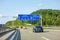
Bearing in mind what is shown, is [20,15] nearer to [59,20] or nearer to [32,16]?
[32,16]

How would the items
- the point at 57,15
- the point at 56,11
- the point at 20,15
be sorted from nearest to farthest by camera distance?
the point at 20,15 < the point at 57,15 < the point at 56,11

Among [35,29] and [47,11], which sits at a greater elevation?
[47,11]

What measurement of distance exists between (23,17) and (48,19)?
240 ft

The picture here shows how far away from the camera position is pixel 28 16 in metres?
86.0

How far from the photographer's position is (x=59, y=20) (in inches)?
5945

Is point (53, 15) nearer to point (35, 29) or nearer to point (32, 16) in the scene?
point (32, 16)

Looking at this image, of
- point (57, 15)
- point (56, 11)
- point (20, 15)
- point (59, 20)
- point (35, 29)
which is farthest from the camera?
point (56, 11)

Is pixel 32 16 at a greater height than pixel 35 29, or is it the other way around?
pixel 32 16

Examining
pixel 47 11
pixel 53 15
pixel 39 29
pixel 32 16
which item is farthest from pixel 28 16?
pixel 47 11

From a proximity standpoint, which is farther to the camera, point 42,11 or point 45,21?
point 42,11

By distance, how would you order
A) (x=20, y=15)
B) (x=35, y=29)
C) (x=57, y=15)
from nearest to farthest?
(x=35, y=29), (x=20, y=15), (x=57, y=15)

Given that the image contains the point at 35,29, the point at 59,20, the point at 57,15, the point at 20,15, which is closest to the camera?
the point at 35,29

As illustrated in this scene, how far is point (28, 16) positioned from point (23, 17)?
89.1 inches

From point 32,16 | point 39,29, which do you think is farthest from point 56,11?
point 39,29
